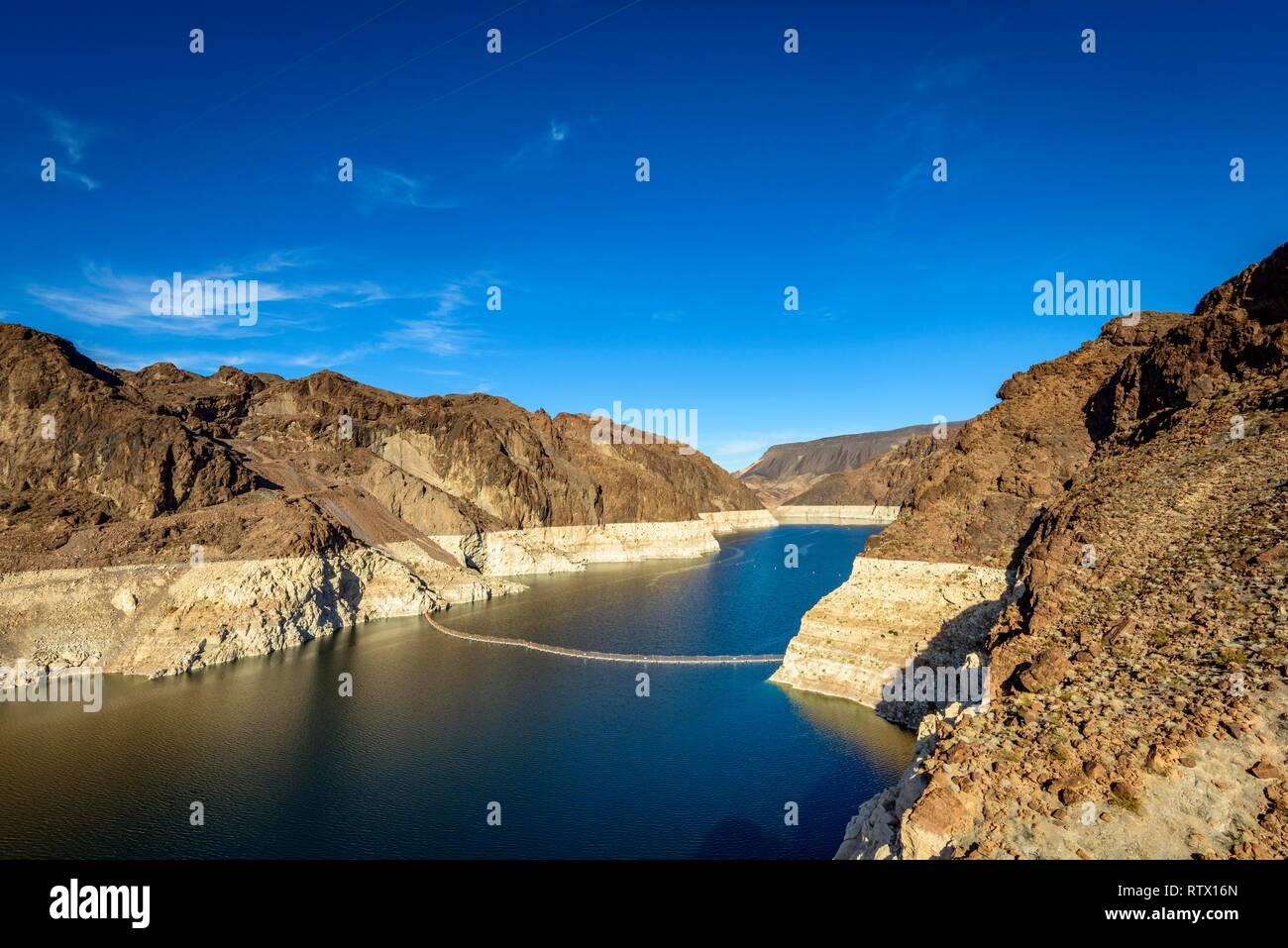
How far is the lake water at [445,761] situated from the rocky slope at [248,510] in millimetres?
7036

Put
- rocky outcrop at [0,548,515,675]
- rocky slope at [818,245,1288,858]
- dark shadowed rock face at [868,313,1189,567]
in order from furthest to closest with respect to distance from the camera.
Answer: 1. rocky outcrop at [0,548,515,675]
2. dark shadowed rock face at [868,313,1189,567]
3. rocky slope at [818,245,1288,858]

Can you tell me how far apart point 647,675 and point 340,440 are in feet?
228

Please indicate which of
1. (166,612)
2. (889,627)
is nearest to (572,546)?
(166,612)

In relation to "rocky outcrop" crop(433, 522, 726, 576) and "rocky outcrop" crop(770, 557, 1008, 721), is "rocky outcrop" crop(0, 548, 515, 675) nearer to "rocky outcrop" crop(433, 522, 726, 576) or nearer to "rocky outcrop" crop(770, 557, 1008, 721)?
"rocky outcrop" crop(433, 522, 726, 576)

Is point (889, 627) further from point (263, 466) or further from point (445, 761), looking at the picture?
point (263, 466)

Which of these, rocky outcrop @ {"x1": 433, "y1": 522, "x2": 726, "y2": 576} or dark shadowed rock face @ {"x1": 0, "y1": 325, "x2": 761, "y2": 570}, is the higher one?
dark shadowed rock face @ {"x1": 0, "y1": 325, "x2": 761, "y2": 570}

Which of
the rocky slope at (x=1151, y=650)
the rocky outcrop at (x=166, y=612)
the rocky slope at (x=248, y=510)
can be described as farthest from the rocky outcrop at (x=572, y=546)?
the rocky slope at (x=1151, y=650)

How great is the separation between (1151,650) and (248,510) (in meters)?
62.8

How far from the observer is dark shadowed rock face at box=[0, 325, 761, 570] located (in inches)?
2045

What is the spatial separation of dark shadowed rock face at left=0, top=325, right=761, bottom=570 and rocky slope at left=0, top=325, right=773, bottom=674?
21 centimetres

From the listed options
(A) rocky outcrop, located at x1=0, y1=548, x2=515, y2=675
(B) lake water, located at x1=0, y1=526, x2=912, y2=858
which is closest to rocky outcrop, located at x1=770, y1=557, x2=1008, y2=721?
(B) lake water, located at x1=0, y1=526, x2=912, y2=858

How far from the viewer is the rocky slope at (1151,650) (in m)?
10.4

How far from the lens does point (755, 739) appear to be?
90.3 ft

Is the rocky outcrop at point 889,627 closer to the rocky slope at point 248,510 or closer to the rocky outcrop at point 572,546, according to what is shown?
the rocky slope at point 248,510
